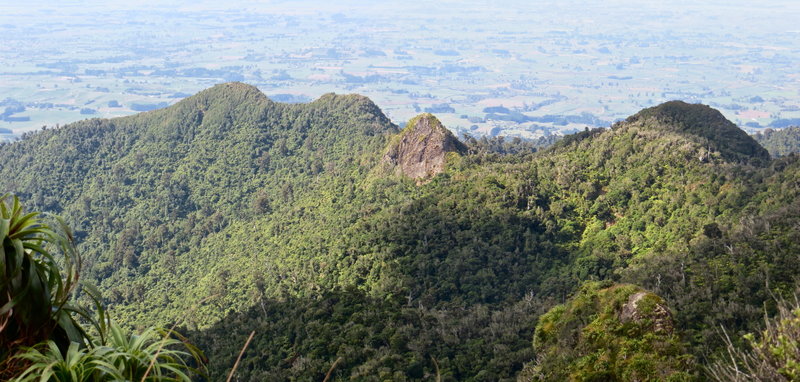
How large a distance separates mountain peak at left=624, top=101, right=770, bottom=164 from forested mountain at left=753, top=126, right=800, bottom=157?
153 ft

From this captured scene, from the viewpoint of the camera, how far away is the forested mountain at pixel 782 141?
316 ft

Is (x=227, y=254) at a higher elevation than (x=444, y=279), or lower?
lower

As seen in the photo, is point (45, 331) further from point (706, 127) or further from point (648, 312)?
point (706, 127)

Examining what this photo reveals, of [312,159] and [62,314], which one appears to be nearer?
[62,314]

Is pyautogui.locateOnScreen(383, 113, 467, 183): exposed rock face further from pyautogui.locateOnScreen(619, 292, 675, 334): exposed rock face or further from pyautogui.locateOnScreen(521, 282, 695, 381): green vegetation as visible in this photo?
pyautogui.locateOnScreen(619, 292, 675, 334): exposed rock face

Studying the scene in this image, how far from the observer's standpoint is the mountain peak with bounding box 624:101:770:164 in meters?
49.2

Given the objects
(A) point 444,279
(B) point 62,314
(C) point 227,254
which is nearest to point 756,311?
(A) point 444,279

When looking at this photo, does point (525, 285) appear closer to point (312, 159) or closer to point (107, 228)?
point (312, 159)

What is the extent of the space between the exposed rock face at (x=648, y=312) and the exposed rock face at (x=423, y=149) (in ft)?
119

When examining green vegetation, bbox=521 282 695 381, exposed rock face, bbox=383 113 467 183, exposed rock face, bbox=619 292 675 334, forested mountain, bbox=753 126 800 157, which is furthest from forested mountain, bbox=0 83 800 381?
forested mountain, bbox=753 126 800 157

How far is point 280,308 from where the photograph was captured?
142 feet

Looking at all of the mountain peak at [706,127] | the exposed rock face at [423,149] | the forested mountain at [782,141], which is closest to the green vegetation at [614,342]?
the mountain peak at [706,127]

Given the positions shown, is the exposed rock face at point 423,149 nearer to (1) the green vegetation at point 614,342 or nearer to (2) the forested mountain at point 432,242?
(2) the forested mountain at point 432,242

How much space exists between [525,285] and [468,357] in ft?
40.0
